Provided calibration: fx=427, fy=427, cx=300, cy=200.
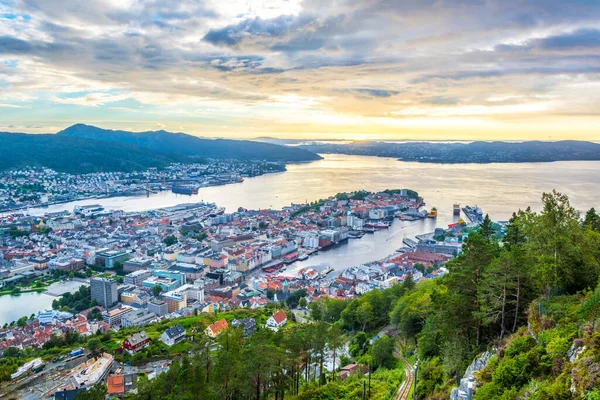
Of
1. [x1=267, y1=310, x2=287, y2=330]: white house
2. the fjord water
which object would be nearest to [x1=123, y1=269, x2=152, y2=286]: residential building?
[x1=267, y1=310, x2=287, y2=330]: white house

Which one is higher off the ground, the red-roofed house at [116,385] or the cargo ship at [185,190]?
the red-roofed house at [116,385]

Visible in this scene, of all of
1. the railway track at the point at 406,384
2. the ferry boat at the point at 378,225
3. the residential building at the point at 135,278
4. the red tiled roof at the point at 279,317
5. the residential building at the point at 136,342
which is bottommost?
the residential building at the point at 135,278

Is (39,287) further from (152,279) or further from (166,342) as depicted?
(166,342)

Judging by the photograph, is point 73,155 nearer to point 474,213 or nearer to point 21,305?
point 21,305

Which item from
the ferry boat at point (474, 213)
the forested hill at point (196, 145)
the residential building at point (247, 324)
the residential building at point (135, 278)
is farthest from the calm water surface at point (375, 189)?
the forested hill at point (196, 145)

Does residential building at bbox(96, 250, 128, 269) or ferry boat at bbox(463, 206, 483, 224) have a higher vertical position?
ferry boat at bbox(463, 206, 483, 224)

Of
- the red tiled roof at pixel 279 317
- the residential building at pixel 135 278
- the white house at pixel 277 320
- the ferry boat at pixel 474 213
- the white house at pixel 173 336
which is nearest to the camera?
the white house at pixel 173 336

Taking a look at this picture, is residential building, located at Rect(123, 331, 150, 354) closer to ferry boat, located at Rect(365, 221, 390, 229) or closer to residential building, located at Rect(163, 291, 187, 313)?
residential building, located at Rect(163, 291, 187, 313)

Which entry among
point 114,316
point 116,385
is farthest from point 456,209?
point 116,385

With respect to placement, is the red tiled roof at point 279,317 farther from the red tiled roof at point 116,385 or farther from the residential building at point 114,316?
the residential building at point 114,316
